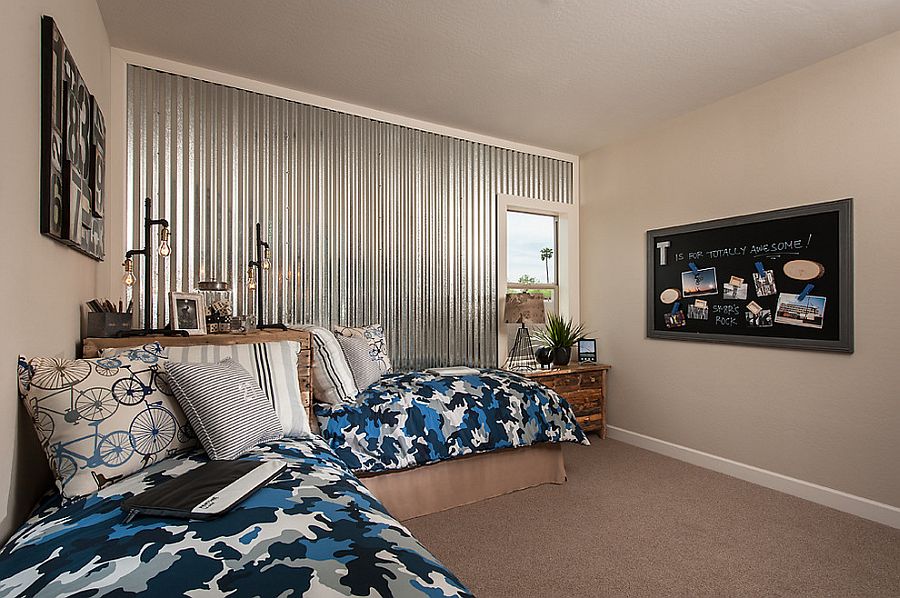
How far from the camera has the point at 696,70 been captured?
324 centimetres

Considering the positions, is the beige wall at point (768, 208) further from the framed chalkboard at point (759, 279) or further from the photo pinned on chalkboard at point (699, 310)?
the photo pinned on chalkboard at point (699, 310)

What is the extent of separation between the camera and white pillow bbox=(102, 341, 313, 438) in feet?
7.12

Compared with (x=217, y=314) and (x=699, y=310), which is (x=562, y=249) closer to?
(x=699, y=310)

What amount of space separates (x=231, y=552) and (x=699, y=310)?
361cm

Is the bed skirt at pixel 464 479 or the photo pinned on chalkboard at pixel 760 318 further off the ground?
the photo pinned on chalkboard at pixel 760 318

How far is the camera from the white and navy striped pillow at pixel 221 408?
1.79m

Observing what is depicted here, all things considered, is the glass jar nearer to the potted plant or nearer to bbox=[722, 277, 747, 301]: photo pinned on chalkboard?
the potted plant

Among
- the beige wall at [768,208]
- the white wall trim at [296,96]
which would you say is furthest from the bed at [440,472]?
the white wall trim at [296,96]

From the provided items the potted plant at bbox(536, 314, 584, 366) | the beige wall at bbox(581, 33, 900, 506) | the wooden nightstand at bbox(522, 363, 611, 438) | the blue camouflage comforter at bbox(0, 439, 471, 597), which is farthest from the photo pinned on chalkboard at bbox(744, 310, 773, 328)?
the blue camouflage comforter at bbox(0, 439, 471, 597)

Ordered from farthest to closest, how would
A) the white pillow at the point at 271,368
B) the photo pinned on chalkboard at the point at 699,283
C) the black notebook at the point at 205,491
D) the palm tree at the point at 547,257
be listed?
the palm tree at the point at 547,257
the photo pinned on chalkboard at the point at 699,283
the white pillow at the point at 271,368
the black notebook at the point at 205,491

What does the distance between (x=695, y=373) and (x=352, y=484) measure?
3.09 m

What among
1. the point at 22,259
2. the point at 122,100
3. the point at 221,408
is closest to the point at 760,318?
the point at 221,408

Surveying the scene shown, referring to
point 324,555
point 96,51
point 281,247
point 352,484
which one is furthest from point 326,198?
point 324,555

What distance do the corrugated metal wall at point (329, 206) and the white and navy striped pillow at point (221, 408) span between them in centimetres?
146
